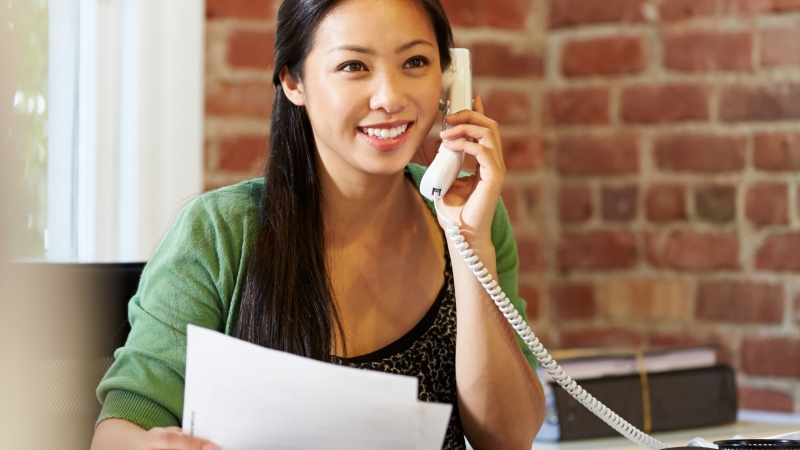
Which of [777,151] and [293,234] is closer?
[293,234]

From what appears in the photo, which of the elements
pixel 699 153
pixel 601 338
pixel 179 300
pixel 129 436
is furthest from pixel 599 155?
pixel 129 436

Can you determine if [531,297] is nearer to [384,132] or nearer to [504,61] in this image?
[504,61]

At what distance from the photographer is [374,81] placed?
108cm

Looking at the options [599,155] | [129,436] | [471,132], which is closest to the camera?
[129,436]

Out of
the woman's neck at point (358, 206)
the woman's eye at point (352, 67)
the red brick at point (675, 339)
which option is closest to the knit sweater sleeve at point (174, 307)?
the woman's neck at point (358, 206)

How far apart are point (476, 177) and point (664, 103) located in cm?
88

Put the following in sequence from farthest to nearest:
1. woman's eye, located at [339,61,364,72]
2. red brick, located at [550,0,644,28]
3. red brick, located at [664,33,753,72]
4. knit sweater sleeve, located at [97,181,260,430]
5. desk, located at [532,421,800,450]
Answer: red brick, located at [550,0,644,28], red brick, located at [664,33,753,72], desk, located at [532,421,800,450], woman's eye, located at [339,61,364,72], knit sweater sleeve, located at [97,181,260,430]

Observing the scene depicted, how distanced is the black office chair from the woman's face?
0.34m

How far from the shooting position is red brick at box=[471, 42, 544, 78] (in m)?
1.94

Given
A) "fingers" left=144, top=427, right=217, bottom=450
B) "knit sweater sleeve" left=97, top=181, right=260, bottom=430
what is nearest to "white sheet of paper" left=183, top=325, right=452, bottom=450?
"fingers" left=144, top=427, right=217, bottom=450

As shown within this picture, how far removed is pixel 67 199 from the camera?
153 cm

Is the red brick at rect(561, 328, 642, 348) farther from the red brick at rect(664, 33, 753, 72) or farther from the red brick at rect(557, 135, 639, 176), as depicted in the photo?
the red brick at rect(664, 33, 753, 72)

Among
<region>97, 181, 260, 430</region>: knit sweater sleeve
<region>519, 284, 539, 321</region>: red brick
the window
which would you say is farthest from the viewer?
<region>519, 284, 539, 321</region>: red brick

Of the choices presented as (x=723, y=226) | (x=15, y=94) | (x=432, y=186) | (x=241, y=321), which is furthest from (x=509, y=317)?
(x=723, y=226)
